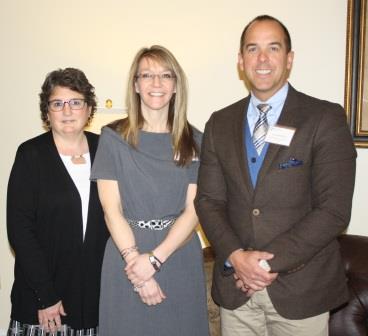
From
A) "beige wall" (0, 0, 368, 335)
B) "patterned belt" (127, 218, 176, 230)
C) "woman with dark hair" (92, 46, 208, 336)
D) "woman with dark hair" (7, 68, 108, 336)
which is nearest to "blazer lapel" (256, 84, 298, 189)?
"woman with dark hair" (92, 46, 208, 336)

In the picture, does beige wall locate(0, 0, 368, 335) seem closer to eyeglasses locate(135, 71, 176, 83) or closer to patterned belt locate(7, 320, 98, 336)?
eyeglasses locate(135, 71, 176, 83)

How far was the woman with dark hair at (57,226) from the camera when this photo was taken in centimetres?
208

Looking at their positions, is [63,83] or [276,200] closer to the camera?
[276,200]

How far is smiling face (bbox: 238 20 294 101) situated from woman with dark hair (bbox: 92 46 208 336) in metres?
0.38

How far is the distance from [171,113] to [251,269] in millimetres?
901

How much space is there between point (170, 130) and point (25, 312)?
1.16 m

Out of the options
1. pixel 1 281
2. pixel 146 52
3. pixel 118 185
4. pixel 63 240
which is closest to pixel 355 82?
pixel 146 52

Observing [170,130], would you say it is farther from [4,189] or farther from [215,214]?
[4,189]

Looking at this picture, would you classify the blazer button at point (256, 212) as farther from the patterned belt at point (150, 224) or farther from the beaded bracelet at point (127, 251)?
the beaded bracelet at point (127, 251)

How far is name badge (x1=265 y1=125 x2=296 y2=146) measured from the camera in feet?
5.99

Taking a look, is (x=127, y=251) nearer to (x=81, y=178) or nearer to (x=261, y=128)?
(x=81, y=178)

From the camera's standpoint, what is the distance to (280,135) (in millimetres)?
1845

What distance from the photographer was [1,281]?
3449 mm

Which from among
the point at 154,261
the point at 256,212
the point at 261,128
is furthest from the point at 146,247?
the point at 261,128
